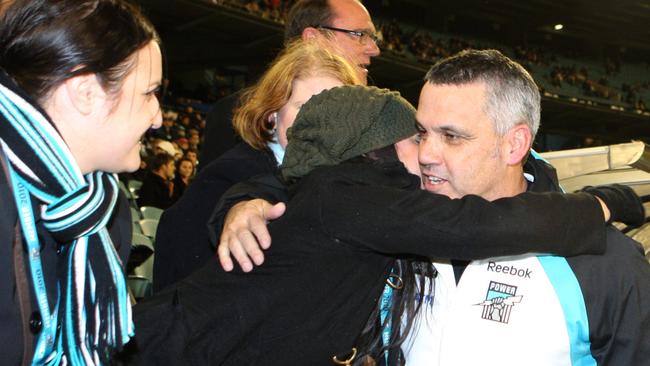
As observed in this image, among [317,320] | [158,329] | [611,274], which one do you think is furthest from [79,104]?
[611,274]

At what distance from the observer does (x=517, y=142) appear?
2018 mm

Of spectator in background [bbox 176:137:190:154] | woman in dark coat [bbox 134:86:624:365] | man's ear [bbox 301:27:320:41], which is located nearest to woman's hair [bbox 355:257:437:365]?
woman in dark coat [bbox 134:86:624:365]

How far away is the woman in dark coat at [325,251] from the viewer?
1508mm

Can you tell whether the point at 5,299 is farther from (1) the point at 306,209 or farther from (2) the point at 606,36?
(2) the point at 606,36

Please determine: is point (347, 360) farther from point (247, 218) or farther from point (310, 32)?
point (310, 32)

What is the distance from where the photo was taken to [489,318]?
1.84m

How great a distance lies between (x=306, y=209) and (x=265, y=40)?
14.5 m

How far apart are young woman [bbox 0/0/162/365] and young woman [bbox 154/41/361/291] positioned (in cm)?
63

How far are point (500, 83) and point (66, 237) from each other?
1.24 metres

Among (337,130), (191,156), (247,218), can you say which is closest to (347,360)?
(247,218)

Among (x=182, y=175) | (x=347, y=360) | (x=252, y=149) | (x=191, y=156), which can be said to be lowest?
(x=191, y=156)

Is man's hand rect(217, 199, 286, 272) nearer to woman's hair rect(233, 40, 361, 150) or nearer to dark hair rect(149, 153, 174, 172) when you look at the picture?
woman's hair rect(233, 40, 361, 150)

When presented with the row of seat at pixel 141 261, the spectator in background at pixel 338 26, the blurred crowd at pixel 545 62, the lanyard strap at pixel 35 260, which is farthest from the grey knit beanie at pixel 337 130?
the blurred crowd at pixel 545 62

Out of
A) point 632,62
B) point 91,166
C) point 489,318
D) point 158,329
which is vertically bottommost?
point 632,62
